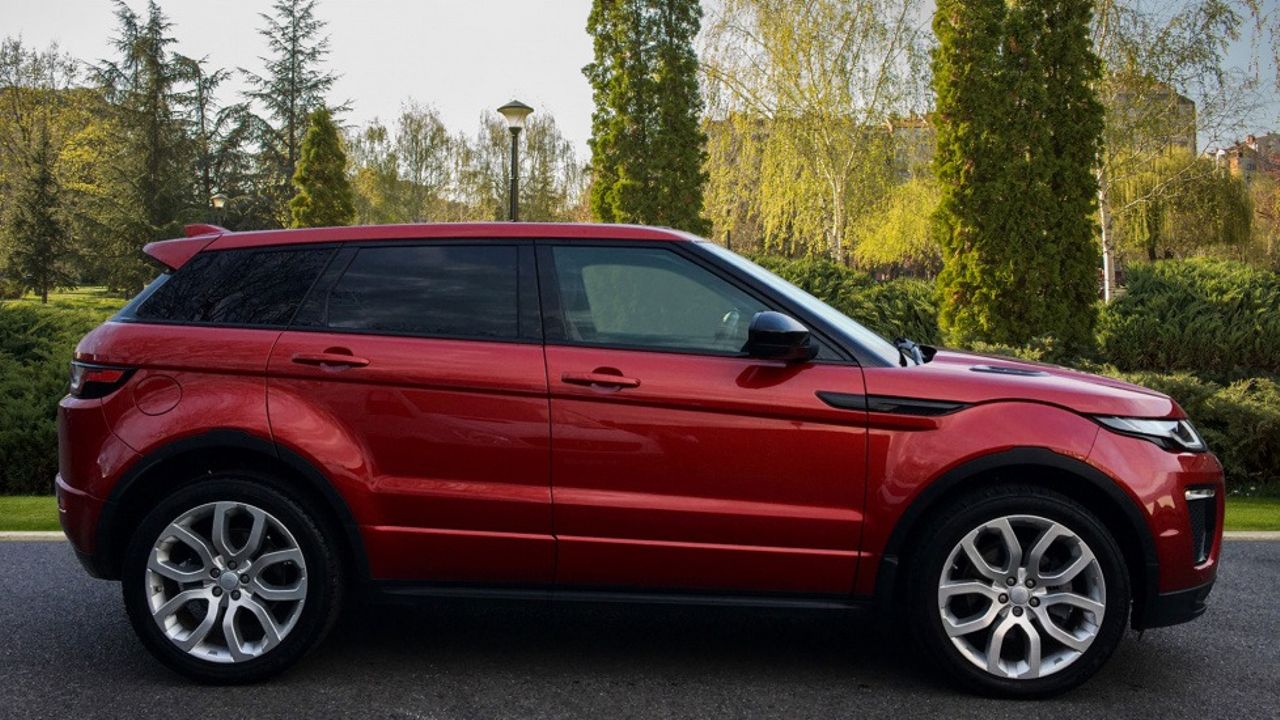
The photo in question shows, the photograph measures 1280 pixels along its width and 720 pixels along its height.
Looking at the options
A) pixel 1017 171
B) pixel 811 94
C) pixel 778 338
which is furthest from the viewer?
pixel 811 94

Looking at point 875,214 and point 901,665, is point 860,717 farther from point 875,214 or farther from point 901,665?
point 875,214

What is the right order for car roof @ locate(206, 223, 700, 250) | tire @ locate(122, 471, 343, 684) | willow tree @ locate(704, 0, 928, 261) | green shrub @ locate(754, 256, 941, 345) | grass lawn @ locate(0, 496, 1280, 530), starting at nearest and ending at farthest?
tire @ locate(122, 471, 343, 684)
car roof @ locate(206, 223, 700, 250)
grass lawn @ locate(0, 496, 1280, 530)
green shrub @ locate(754, 256, 941, 345)
willow tree @ locate(704, 0, 928, 261)

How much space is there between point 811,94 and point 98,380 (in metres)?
26.8

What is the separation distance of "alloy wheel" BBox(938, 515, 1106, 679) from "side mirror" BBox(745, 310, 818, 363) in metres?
0.88

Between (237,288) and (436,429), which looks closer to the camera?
(436,429)

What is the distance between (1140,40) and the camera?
26688 millimetres

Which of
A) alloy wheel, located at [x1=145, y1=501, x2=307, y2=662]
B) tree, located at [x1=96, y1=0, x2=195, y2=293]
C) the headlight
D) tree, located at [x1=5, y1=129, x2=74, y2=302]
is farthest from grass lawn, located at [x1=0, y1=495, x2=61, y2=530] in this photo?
tree, located at [x1=5, y1=129, x2=74, y2=302]

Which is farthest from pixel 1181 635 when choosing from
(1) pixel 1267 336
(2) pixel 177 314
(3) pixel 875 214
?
(3) pixel 875 214

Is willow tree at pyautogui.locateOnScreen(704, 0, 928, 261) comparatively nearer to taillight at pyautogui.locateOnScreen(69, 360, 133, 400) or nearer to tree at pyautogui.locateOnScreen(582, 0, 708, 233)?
tree at pyautogui.locateOnScreen(582, 0, 708, 233)

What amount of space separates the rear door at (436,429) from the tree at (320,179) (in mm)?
27994

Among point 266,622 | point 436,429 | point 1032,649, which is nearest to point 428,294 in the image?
point 436,429

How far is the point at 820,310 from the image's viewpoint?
4.20 metres

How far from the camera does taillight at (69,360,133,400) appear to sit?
4.20 meters

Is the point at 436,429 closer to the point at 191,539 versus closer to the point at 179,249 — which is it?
the point at 191,539
